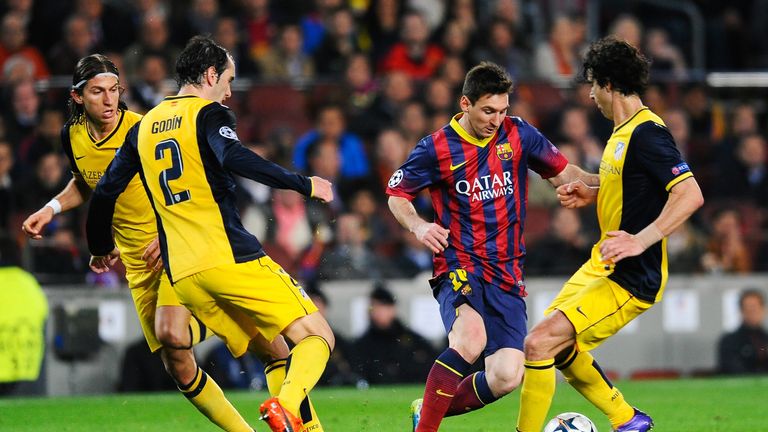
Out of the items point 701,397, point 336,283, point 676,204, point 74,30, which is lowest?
point 701,397

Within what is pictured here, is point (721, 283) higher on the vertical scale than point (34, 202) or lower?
lower

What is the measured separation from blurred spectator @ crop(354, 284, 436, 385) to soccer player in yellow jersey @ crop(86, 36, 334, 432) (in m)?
5.79

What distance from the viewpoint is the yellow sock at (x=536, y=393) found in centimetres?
726

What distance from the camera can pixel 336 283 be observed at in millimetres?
12977

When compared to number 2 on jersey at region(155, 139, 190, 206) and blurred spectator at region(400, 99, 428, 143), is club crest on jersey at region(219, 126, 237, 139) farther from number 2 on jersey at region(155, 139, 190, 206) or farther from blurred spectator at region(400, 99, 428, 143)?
blurred spectator at region(400, 99, 428, 143)

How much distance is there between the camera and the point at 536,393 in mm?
7258

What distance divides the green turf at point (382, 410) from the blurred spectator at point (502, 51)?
4818 mm

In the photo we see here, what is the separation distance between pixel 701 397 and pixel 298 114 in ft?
18.9

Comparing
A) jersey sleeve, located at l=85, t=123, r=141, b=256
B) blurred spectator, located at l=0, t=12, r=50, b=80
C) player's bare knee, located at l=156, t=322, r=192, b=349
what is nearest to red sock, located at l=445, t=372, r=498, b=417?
player's bare knee, located at l=156, t=322, r=192, b=349

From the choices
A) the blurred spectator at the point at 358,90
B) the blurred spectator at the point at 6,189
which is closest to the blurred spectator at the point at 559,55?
the blurred spectator at the point at 358,90

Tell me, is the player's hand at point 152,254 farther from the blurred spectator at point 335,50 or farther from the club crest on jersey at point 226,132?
the blurred spectator at point 335,50

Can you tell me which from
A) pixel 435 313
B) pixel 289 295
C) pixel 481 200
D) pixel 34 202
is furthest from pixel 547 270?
pixel 289 295

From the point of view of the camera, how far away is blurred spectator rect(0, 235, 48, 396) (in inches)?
463

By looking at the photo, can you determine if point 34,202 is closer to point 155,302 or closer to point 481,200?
point 155,302
